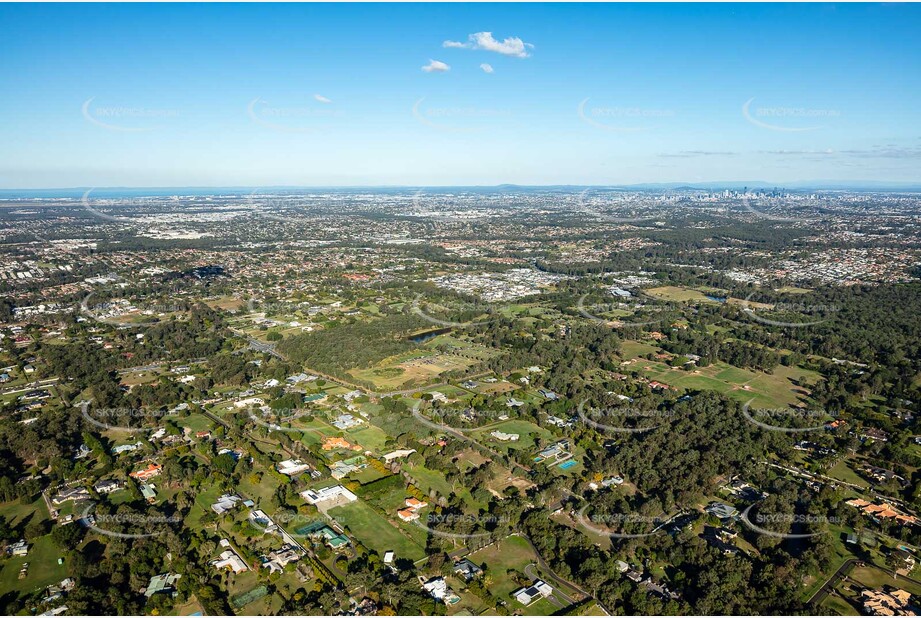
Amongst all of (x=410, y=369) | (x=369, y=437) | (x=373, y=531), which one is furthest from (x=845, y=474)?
(x=410, y=369)

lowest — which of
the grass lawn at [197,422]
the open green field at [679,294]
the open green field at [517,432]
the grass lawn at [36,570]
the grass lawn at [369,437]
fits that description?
the grass lawn at [36,570]

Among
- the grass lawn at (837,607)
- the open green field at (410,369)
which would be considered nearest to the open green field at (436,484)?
the open green field at (410,369)

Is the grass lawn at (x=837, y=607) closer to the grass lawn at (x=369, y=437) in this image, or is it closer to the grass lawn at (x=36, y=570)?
the grass lawn at (x=369, y=437)

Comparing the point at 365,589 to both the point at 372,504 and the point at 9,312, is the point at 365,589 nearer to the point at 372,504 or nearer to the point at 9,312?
the point at 372,504

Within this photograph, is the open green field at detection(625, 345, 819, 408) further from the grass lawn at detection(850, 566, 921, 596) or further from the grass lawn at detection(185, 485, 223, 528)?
the grass lawn at detection(185, 485, 223, 528)

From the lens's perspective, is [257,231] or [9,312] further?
[257,231]

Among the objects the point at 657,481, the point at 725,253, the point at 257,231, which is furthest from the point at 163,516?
the point at 257,231

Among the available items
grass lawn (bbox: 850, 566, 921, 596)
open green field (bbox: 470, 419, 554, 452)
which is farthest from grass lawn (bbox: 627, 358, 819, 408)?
grass lawn (bbox: 850, 566, 921, 596)

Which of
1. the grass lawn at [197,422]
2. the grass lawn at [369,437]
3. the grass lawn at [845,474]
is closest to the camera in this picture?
the grass lawn at [845,474]
